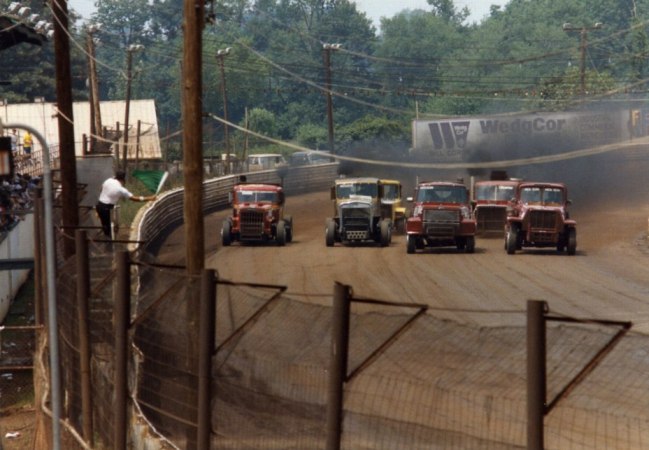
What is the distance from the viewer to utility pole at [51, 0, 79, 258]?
25844 mm

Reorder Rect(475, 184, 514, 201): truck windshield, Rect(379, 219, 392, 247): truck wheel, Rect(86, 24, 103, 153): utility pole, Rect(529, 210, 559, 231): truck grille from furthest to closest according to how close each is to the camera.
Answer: Rect(86, 24, 103, 153): utility pole < Rect(475, 184, 514, 201): truck windshield < Rect(379, 219, 392, 247): truck wheel < Rect(529, 210, 559, 231): truck grille

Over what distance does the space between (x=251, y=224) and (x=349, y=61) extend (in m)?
122

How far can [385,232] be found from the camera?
143ft

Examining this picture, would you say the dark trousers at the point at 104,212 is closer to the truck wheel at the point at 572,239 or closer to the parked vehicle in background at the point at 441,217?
the parked vehicle in background at the point at 441,217

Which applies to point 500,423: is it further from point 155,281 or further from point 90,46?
point 90,46

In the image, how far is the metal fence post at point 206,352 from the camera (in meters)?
9.08

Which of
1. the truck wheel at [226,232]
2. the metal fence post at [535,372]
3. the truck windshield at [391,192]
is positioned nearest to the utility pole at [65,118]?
the truck wheel at [226,232]

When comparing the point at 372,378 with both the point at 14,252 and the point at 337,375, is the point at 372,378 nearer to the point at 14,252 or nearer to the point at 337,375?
the point at 337,375

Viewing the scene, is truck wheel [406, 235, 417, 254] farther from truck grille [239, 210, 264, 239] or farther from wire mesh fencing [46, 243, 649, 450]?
wire mesh fencing [46, 243, 649, 450]

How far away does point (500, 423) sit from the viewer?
6.83 m

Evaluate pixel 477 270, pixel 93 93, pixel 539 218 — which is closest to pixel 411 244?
pixel 539 218

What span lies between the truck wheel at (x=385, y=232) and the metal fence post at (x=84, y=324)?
3174cm

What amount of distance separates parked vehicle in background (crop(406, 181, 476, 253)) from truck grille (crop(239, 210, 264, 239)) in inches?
220

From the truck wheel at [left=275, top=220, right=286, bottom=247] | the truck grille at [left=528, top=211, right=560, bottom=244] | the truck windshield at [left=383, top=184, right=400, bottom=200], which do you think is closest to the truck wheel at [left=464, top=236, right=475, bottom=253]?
the truck grille at [left=528, top=211, right=560, bottom=244]
